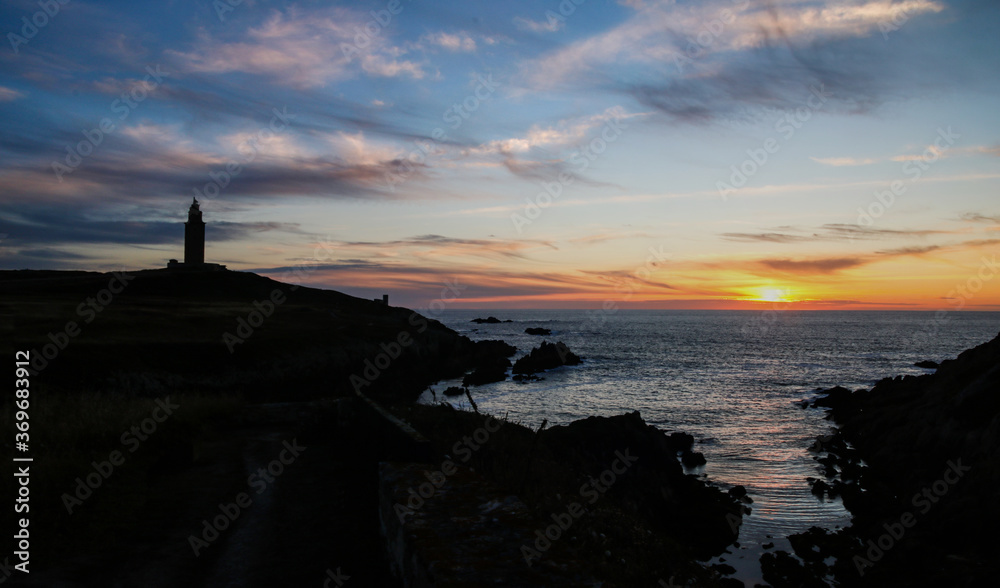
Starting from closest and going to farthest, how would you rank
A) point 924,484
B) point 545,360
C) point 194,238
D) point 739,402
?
point 924,484 < point 739,402 < point 545,360 < point 194,238

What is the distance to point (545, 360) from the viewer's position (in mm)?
67062

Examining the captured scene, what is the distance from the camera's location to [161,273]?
7581 centimetres

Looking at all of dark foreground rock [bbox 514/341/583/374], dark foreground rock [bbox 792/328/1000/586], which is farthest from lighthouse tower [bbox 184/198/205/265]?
dark foreground rock [bbox 792/328/1000/586]

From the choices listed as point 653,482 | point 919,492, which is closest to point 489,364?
point 653,482

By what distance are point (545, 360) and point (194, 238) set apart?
6299 cm

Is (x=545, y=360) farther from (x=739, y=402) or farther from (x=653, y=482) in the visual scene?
(x=653, y=482)

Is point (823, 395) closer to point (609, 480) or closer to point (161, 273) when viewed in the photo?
point (609, 480)

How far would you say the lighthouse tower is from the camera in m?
90.1

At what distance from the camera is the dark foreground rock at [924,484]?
1406 cm

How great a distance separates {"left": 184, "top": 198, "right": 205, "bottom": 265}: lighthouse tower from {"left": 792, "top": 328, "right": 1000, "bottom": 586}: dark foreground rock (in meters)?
91.3

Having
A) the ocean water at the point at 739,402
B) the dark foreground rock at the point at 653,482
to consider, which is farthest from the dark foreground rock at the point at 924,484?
the dark foreground rock at the point at 653,482

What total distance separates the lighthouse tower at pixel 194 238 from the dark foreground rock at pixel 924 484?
9131 centimetres

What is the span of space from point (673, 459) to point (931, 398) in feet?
46.9

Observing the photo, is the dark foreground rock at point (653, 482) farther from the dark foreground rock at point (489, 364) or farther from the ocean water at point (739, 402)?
the dark foreground rock at point (489, 364)
